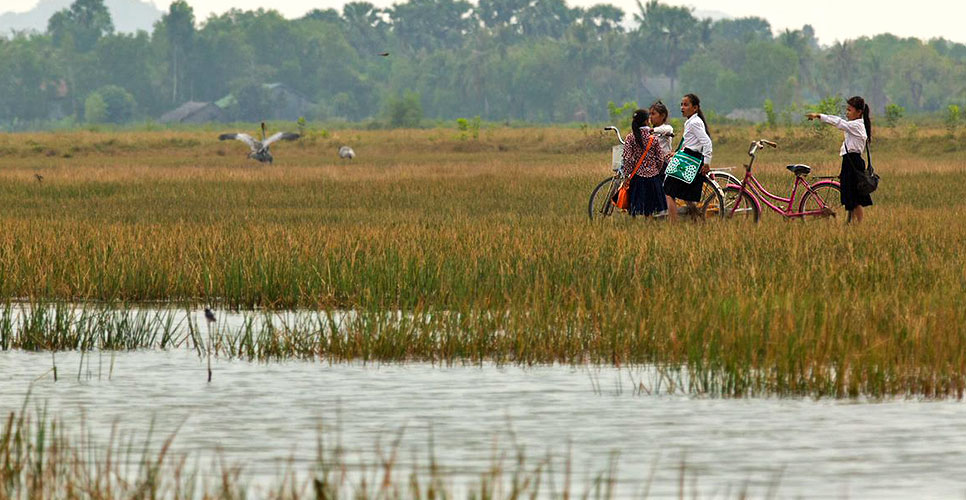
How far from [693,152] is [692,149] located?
0.06 metres

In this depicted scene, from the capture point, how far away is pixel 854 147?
17.1 metres

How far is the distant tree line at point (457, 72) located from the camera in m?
137

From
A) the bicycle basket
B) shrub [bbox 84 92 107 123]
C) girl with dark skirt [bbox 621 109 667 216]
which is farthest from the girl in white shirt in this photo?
shrub [bbox 84 92 107 123]

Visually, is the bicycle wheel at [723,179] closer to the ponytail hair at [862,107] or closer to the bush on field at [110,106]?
the ponytail hair at [862,107]

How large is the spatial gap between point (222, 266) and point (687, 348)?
557 centimetres

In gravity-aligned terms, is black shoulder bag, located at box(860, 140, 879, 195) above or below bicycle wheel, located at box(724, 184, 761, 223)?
above

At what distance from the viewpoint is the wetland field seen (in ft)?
21.4

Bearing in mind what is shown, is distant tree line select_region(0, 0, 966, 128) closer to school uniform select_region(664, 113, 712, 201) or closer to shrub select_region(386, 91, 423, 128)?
shrub select_region(386, 91, 423, 128)

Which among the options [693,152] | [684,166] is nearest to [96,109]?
→ [684,166]

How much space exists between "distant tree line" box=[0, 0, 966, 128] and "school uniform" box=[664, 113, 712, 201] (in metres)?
113

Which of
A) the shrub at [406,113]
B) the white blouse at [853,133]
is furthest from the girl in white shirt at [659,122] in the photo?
the shrub at [406,113]

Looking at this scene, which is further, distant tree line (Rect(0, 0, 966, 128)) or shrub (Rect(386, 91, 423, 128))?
distant tree line (Rect(0, 0, 966, 128))

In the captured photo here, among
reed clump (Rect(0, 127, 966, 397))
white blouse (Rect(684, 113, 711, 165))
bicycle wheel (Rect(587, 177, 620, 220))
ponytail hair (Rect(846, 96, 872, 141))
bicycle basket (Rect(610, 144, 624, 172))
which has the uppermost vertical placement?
ponytail hair (Rect(846, 96, 872, 141))

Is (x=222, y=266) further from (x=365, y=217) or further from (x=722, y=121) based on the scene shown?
(x=722, y=121)
